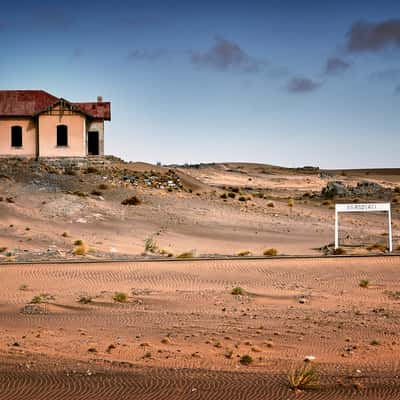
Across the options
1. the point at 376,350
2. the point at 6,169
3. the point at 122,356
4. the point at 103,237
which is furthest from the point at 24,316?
the point at 6,169

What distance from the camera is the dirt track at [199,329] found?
12.3 meters

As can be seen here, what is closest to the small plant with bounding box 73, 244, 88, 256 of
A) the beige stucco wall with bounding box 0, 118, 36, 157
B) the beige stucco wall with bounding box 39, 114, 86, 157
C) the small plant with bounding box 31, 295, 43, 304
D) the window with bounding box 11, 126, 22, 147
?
the small plant with bounding box 31, 295, 43, 304

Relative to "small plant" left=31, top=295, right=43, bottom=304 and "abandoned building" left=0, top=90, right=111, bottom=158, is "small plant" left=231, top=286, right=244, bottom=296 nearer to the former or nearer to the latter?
"small plant" left=31, top=295, right=43, bottom=304

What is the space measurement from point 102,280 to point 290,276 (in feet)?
17.3

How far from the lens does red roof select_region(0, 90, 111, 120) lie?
4772 cm

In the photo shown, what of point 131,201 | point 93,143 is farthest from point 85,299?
point 93,143

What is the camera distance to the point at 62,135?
4784 centimetres

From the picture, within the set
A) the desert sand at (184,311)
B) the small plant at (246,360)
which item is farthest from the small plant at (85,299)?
the small plant at (246,360)

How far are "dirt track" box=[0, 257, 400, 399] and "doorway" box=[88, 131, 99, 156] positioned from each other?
2526cm

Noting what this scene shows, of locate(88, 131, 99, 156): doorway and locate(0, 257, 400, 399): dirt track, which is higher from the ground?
locate(88, 131, 99, 156): doorway

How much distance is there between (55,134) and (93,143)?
3.15 metres

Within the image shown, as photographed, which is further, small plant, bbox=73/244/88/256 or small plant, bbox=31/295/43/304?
small plant, bbox=73/244/88/256

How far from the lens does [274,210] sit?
5088cm

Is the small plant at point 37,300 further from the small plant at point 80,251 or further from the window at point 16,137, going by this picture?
the window at point 16,137
